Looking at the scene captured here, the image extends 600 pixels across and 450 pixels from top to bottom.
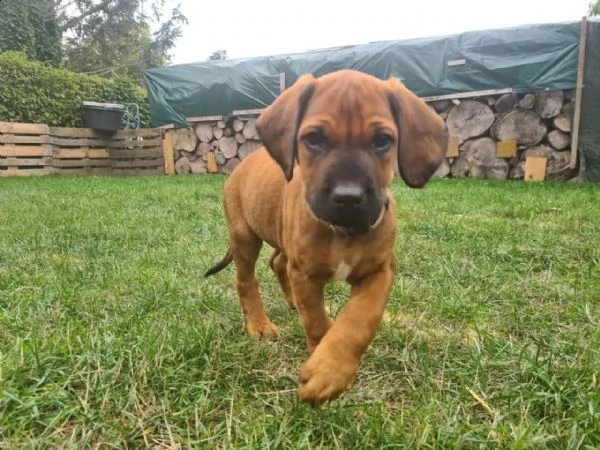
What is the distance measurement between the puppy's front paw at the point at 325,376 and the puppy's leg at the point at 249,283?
0.94m

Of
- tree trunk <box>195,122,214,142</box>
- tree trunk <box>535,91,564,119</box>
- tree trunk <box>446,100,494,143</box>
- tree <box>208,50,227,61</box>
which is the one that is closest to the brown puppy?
tree trunk <box>535,91,564,119</box>

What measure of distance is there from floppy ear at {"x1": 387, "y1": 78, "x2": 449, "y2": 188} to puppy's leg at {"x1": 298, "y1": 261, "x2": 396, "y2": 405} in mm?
434

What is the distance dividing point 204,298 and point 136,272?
0.75m

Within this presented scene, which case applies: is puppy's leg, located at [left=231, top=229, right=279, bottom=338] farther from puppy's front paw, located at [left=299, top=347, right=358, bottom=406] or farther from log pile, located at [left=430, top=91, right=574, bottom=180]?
log pile, located at [left=430, top=91, right=574, bottom=180]

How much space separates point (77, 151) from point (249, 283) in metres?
14.1

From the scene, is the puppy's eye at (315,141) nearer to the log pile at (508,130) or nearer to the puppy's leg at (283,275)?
the puppy's leg at (283,275)

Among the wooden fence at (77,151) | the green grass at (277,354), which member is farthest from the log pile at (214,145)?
the green grass at (277,354)

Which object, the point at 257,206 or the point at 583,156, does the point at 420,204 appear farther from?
the point at 583,156

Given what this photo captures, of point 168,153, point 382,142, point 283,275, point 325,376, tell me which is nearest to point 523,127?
point 283,275

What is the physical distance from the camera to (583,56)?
9953mm

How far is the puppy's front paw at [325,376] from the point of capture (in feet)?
5.52

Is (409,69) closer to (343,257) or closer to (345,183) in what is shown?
(343,257)

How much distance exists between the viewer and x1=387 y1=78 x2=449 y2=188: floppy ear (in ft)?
6.88

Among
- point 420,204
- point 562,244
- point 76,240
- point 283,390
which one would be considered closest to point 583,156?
point 420,204
